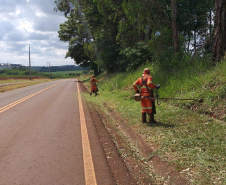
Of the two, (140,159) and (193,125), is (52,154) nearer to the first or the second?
(140,159)

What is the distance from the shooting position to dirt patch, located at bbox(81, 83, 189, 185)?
3.56 meters

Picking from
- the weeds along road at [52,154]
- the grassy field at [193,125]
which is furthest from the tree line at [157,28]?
the weeds along road at [52,154]

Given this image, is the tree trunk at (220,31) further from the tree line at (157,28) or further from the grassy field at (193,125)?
the grassy field at (193,125)

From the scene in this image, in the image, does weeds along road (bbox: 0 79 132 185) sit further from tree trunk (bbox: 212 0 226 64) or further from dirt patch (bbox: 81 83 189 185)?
tree trunk (bbox: 212 0 226 64)

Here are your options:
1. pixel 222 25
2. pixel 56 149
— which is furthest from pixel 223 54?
pixel 56 149

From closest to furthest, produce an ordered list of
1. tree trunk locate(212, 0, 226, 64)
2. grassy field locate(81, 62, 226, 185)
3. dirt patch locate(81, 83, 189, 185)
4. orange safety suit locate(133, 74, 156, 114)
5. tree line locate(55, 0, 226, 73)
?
dirt patch locate(81, 83, 189, 185), grassy field locate(81, 62, 226, 185), orange safety suit locate(133, 74, 156, 114), tree trunk locate(212, 0, 226, 64), tree line locate(55, 0, 226, 73)

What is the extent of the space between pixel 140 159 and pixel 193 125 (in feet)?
6.92

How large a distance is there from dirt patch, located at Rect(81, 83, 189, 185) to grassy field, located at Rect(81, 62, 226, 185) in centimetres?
14

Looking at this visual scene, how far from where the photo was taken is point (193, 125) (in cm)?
579

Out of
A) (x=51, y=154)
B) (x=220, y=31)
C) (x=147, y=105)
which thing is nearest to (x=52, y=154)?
(x=51, y=154)

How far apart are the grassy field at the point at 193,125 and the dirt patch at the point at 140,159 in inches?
5.4

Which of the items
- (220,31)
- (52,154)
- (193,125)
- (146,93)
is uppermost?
(220,31)

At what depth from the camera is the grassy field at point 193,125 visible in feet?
12.1

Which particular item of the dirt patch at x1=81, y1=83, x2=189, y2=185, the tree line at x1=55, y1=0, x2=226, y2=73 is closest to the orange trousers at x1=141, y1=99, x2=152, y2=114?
the dirt patch at x1=81, y1=83, x2=189, y2=185
